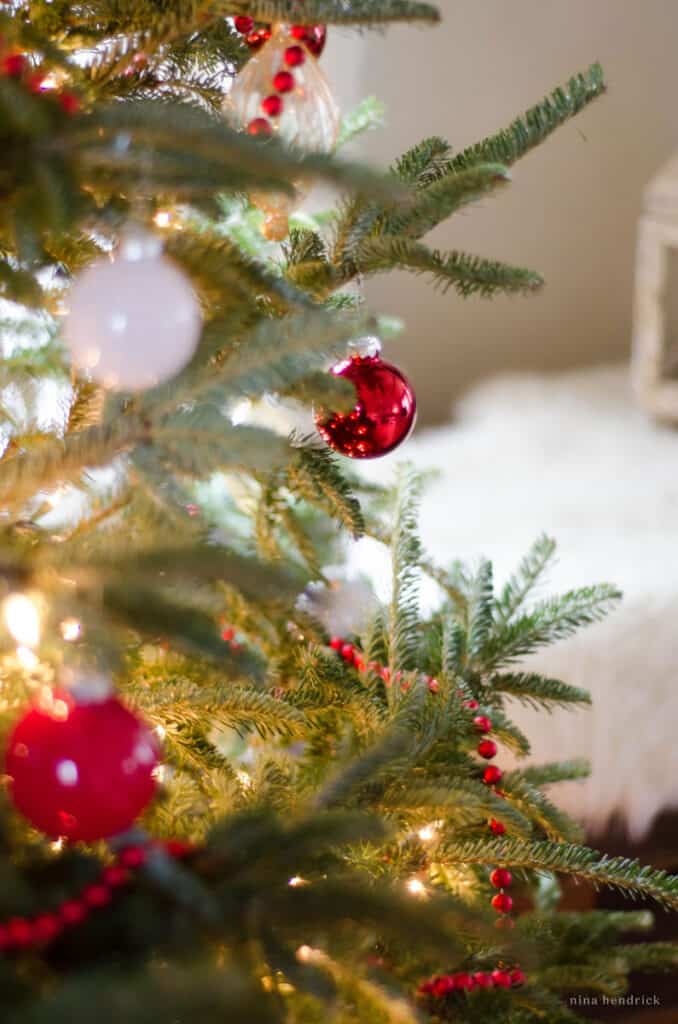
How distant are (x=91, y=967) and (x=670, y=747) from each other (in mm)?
958

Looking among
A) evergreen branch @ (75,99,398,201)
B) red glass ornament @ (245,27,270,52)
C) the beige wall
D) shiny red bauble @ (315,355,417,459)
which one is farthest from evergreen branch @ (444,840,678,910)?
the beige wall

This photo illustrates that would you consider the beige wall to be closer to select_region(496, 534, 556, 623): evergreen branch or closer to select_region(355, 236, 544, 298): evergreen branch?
select_region(496, 534, 556, 623): evergreen branch

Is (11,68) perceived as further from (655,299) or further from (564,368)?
(564,368)

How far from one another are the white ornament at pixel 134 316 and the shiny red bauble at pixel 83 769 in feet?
0.38

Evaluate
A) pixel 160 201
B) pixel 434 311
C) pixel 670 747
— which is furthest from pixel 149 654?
pixel 434 311

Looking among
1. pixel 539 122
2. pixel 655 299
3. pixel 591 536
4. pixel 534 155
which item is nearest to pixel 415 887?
pixel 539 122

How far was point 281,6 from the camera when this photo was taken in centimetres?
41

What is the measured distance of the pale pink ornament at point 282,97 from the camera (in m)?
0.52

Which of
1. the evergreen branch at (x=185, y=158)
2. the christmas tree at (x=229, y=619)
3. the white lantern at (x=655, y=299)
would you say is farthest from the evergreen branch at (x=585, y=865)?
the white lantern at (x=655, y=299)

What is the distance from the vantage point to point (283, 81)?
516mm

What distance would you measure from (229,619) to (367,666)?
11cm

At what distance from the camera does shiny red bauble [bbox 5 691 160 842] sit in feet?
1.02

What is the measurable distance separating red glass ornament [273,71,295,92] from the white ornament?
0.61 feet

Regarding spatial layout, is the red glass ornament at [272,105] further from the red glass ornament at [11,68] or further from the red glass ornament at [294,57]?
the red glass ornament at [11,68]
